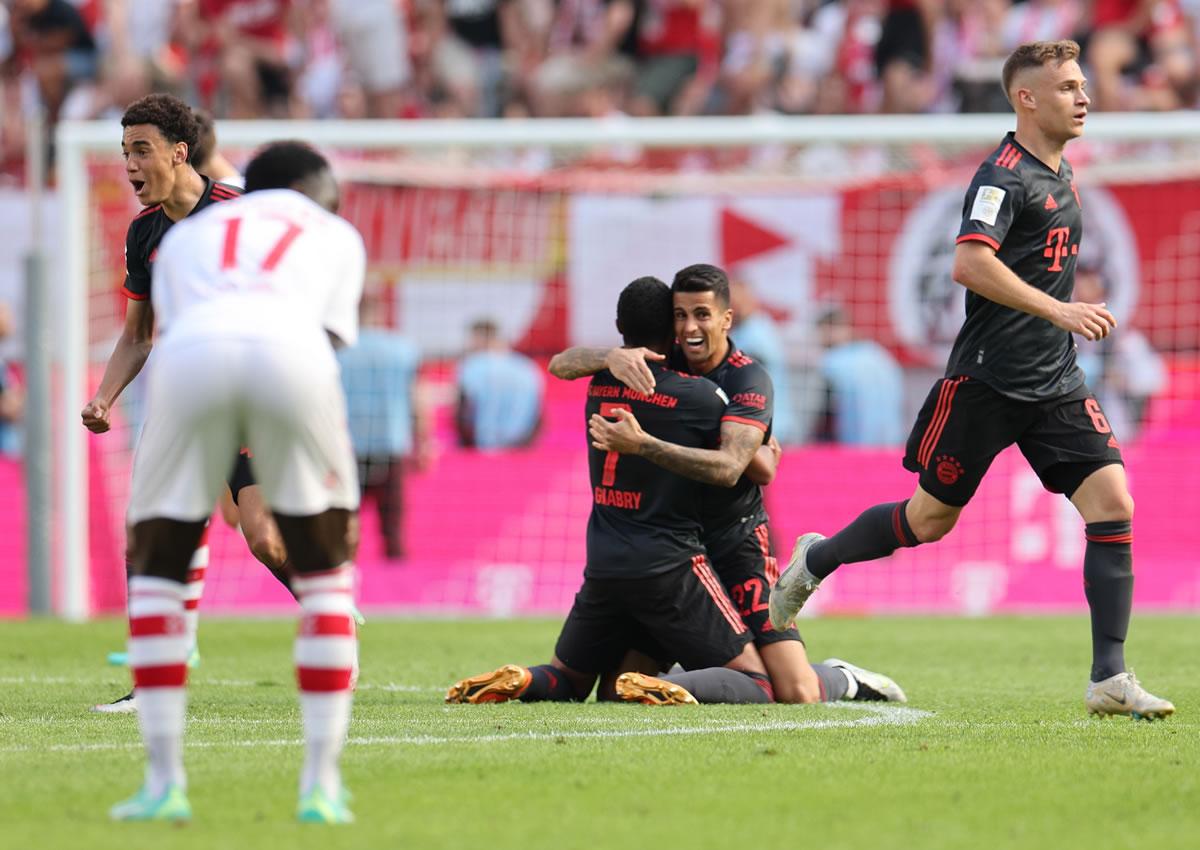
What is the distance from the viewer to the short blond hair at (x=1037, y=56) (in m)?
7.16

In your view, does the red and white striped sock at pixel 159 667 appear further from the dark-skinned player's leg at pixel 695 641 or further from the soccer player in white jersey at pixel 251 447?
the dark-skinned player's leg at pixel 695 641

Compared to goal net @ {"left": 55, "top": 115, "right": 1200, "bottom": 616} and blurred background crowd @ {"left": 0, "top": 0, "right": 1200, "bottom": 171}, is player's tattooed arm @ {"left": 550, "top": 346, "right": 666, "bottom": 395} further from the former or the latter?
blurred background crowd @ {"left": 0, "top": 0, "right": 1200, "bottom": 171}

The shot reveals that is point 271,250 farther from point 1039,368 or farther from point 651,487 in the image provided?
point 1039,368

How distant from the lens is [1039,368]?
709 centimetres

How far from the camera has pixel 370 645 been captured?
11461 mm

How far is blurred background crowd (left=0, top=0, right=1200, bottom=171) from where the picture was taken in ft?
61.3

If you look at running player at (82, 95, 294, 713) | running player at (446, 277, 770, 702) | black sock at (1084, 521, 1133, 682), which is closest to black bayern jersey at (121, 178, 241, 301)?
running player at (82, 95, 294, 713)

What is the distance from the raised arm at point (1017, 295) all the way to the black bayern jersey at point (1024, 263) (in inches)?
3.9

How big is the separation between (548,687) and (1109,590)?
2271 millimetres

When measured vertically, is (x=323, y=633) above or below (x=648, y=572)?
above

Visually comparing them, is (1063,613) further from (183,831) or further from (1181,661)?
(183,831)

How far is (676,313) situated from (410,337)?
9317 mm

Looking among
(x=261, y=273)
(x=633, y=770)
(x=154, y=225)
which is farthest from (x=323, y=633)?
(x=154, y=225)

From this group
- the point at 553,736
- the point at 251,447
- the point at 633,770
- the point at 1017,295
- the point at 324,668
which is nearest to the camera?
the point at 324,668
